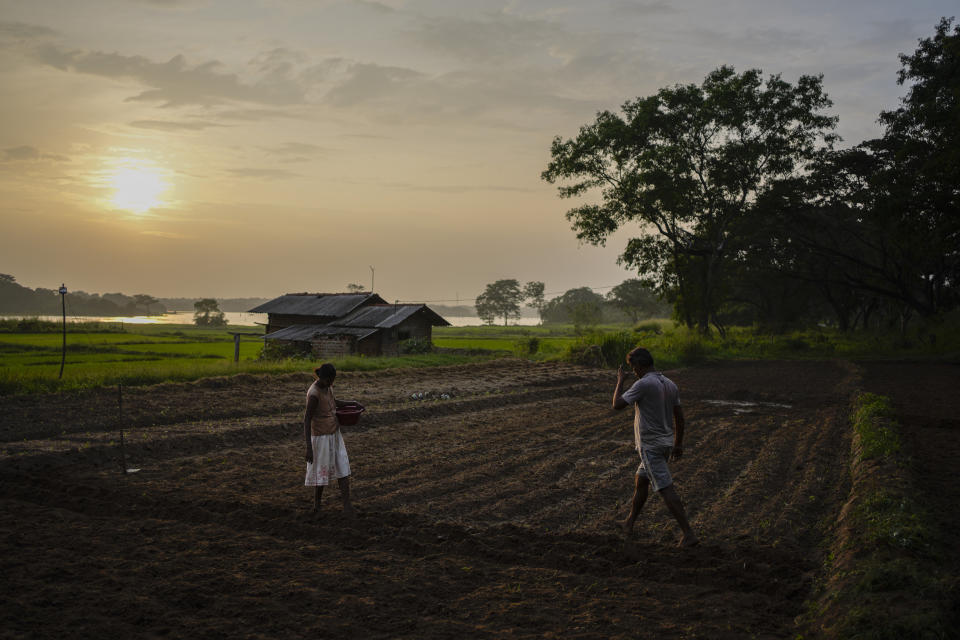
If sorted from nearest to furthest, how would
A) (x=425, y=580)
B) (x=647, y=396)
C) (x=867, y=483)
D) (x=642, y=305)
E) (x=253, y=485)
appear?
(x=425, y=580), (x=647, y=396), (x=867, y=483), (x=253, y=485), (x=642, y=305)

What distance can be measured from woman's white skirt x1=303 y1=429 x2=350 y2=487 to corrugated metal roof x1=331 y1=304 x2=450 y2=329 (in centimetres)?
2726

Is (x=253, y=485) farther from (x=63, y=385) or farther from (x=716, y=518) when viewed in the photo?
(x=63, y=385)

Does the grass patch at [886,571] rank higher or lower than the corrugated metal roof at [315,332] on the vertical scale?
lower

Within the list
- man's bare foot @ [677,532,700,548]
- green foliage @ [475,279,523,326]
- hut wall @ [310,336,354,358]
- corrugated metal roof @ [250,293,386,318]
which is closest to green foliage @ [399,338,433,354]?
hut wall @ [310,336,354,358]

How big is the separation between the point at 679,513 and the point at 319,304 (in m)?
37.2

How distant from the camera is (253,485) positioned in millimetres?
8930

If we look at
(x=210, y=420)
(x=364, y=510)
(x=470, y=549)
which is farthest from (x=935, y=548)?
(x=210, y=420)

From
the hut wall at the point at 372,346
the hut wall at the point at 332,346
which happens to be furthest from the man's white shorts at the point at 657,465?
the hut wall at the point at 372,346

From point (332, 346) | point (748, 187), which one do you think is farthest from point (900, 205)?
point (332, 346)

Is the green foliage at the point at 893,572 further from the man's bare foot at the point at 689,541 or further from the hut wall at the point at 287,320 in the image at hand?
the hut wall at the point at 287,320

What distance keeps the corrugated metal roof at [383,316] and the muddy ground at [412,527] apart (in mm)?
20846

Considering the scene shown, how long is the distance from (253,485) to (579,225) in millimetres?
32226

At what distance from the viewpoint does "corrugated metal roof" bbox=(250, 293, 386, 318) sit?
39625 mm

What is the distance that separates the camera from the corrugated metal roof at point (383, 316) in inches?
1405
